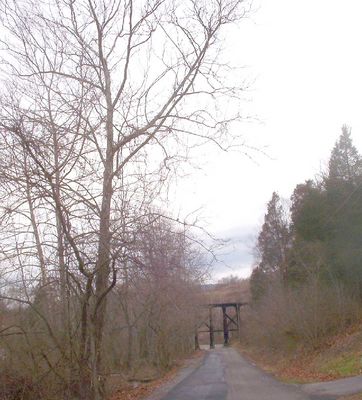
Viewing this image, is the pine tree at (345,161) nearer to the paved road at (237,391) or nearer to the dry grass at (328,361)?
the dry grass at (328,361)

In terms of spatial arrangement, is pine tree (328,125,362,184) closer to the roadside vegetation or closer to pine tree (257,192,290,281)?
the roadside vegetation

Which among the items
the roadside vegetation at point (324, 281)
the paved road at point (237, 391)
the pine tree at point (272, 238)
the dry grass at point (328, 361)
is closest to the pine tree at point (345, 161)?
the roadside vegetation at point (324, 281)

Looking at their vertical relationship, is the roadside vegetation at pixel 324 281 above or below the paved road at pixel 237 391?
above

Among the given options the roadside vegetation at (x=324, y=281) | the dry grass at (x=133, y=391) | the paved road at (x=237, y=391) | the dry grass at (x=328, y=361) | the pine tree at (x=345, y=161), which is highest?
the pine tree at (x=345, y=161)

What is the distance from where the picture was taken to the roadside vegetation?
31.4 m

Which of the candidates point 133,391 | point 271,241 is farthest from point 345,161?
point 271,241

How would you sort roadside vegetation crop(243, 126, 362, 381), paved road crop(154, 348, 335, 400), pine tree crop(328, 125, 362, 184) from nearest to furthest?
paved road crop(154, 348, 335, 400) → roadside vegetation crop(243, 126, 362, 381) → pine tree crop(328, 125, 362, 184)

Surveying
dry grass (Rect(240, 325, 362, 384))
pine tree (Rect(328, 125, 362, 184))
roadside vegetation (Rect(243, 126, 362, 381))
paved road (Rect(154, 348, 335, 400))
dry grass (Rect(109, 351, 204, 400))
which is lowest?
dry grass (Rect(109, 351, 204, 400))

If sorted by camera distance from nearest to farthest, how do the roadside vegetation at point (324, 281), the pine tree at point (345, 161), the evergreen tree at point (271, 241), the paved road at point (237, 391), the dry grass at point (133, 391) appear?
1. the paved road at point (237, 391)
2. the dry grass at point (133, 391)
3. the roadside vegetation at point (324, 281)
4. the pine tree at point (345, 161)
5. the evergreen tree at point (271, 241)

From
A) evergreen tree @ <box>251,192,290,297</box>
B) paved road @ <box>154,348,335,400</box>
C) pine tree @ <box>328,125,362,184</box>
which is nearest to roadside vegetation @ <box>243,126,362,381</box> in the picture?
pine tree @ <box>328,125,362,184</box>

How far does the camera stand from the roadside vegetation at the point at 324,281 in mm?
31422

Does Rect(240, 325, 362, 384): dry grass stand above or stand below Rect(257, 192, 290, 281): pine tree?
below

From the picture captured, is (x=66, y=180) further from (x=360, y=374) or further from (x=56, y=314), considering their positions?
(x=360, y=374)

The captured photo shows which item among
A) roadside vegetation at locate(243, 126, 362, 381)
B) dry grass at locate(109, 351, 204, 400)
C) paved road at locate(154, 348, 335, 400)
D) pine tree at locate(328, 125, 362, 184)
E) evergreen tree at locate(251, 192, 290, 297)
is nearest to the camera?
paved road at locate(154, 348, 335, 400)
